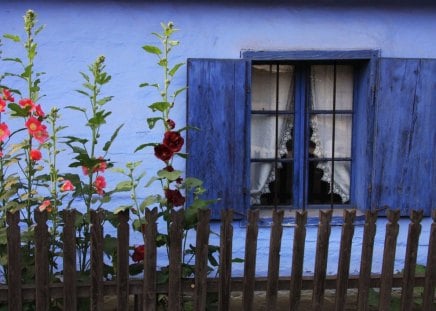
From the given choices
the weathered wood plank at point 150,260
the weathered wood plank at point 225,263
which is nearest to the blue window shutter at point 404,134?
the weathered wood plank at point 225,263

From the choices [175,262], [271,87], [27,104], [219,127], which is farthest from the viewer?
[271,87]

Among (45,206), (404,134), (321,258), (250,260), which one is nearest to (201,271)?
(250,260)

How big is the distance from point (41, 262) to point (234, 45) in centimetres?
225

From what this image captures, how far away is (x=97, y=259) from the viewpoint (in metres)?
3.52

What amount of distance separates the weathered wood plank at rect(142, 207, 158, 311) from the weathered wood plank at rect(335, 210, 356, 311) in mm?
1079

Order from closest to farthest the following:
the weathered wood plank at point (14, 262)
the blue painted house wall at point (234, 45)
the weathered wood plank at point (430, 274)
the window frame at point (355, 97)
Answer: the weathered wood plank at point (14, 262)
the weathered wood plank at point (430, 274)
the blue painted house wall at point (234, 45)
the window frame at point (355, 97)

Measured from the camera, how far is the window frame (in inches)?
190

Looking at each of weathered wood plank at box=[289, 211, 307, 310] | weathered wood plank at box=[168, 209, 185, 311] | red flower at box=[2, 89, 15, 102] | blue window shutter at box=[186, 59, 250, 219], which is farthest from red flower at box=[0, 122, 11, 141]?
weathered wood plank at box=[289, 211, 307, 310]

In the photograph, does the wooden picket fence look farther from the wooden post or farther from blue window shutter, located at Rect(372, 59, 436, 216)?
blue window shutter, located at Rect(372, 59, 436, 216)

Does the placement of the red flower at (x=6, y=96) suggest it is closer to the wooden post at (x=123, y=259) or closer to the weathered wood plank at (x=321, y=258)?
the wooden post at (x=123, y=259)

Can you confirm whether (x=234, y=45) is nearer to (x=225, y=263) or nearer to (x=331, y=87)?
(x=331, y=87)

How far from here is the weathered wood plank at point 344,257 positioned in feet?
12.0

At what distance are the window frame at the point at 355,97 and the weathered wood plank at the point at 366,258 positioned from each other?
1.29 metres

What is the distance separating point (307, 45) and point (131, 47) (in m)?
1.34
